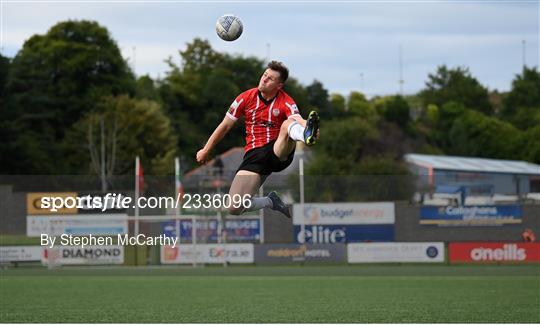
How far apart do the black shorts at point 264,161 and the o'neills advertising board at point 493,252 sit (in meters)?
28.1

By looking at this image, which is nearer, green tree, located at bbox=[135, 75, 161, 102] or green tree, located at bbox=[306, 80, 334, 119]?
green tree, located at bbox=[135, 75, 161, 102]

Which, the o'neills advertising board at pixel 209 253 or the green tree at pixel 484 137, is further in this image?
the green tree at pixel 484 137

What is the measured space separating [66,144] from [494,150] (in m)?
44.6

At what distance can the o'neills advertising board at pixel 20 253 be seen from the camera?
40.3 m

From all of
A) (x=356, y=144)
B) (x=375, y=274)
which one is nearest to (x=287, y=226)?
(x=375, y=274)

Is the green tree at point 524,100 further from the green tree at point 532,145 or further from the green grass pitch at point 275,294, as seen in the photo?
the green grass pitch at point 275,294

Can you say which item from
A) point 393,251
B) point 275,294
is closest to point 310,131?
point 275,294

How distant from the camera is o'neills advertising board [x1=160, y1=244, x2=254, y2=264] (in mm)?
40750

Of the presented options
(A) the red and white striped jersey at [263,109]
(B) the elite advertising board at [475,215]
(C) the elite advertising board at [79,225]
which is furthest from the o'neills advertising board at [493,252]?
(A) the red and white striped jersey at [263,109]

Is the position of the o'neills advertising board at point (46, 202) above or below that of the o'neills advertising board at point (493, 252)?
above

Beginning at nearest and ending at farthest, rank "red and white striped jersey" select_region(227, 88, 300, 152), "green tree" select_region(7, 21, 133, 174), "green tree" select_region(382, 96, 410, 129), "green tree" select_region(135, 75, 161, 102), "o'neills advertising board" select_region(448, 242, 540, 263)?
1. "red and white striped jersey" select_region(227, 88, 300, 152)
2. "o'neills advertising board" select_region(448, 242, 540, 263)
3. "green tree" select_region(7, 21, 133, 174)
4. "green tree" select_region(135, 75, 161, 102)
5. "green tree" select_region(382, 96, 410, 129)

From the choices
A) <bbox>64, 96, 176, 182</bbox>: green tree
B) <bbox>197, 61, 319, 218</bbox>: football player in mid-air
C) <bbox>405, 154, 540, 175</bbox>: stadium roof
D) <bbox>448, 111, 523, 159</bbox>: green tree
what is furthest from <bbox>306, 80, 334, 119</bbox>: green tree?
<bbox>197, 61, 319, 218</bbox>: football player in mid-air

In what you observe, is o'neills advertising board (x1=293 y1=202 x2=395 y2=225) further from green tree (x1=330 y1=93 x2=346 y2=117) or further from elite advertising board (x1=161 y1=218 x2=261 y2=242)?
green tree (x1=330 y1=93 x2=346 y2=117)

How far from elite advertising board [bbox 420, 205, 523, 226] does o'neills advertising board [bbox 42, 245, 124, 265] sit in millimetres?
13117
